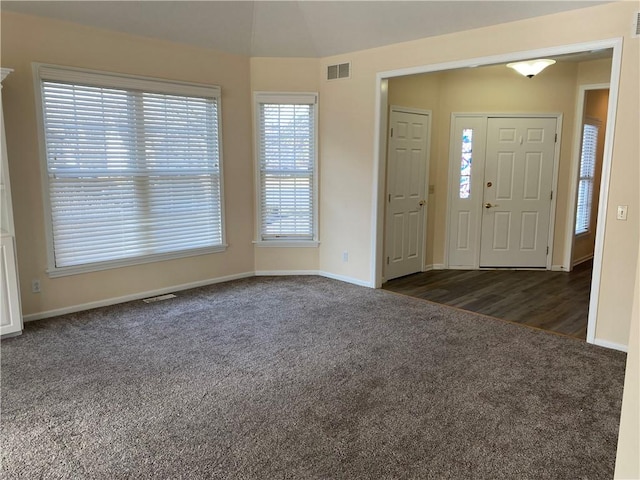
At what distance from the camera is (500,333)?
3.98 metres

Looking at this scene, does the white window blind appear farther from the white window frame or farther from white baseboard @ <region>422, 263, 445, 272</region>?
the white window frame

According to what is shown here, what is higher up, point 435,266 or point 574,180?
point 574,180

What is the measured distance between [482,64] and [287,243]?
3079 millimetres

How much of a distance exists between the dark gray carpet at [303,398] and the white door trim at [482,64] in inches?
29.9

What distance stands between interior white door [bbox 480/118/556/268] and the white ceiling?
7.56 feet

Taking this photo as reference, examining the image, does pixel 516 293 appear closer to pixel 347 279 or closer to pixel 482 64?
pixel 347 279

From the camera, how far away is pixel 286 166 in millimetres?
5797

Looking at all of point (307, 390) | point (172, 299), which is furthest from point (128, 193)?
point (307, 390)

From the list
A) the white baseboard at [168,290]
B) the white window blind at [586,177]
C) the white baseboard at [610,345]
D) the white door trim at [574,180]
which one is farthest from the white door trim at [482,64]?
the white window blind at [586,177]

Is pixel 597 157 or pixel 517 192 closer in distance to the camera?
pixel 517 192

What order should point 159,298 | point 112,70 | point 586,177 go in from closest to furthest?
point 112,70, point 159,298, point 586,177

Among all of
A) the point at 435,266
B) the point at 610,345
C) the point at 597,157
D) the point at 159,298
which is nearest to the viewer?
the point at 610,345

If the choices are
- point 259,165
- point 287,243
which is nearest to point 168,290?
point 287,243

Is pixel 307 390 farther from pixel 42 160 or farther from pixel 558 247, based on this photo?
pixel 558 247
